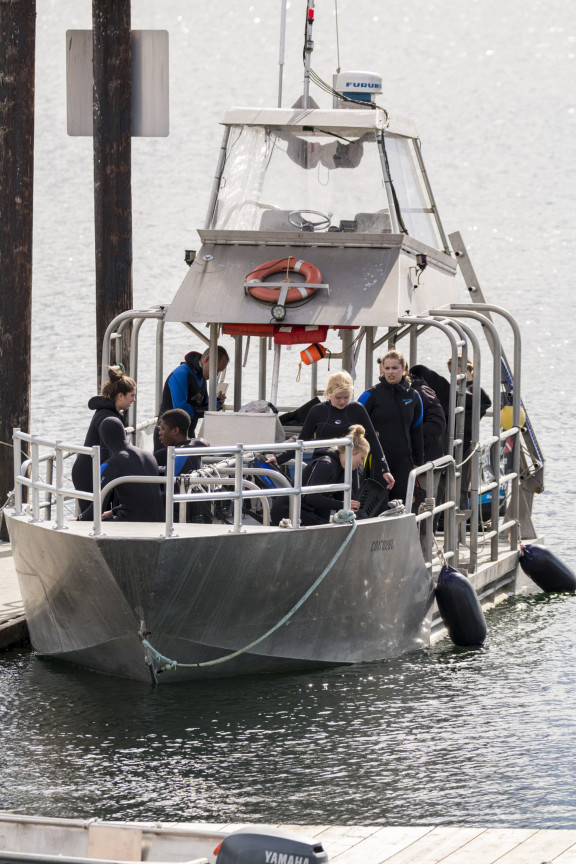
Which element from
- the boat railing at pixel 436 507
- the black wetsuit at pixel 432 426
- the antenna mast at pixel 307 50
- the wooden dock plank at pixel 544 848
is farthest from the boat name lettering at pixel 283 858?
the antenna mast at pixel 307 50

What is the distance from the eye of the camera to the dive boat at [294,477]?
9.63 metres

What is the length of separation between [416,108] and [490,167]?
533 cm

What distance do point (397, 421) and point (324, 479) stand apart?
1400 mm

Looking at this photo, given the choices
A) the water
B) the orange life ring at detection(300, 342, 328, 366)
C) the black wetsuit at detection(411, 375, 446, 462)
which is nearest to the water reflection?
the water

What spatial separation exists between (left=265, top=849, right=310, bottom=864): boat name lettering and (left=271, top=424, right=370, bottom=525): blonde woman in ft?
14.5

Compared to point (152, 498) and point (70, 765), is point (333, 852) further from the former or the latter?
point (152, 498)

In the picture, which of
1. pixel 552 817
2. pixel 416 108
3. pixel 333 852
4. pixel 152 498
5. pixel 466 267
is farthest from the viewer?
pixel 416 108

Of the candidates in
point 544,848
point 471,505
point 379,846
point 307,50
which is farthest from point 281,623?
point 307,50

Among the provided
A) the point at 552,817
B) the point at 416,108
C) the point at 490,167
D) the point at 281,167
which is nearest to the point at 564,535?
the point at 281,167

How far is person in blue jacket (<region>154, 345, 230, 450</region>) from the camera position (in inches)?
494

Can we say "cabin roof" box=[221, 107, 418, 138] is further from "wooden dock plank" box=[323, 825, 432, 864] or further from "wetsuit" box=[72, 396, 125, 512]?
"wooden dock plank" box=[323, 825, 432, 864]

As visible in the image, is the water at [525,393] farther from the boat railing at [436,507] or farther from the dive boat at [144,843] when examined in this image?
the dive boat at [144,843]

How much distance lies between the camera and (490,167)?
47.2 metres

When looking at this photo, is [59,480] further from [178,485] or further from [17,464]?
[178,485]
